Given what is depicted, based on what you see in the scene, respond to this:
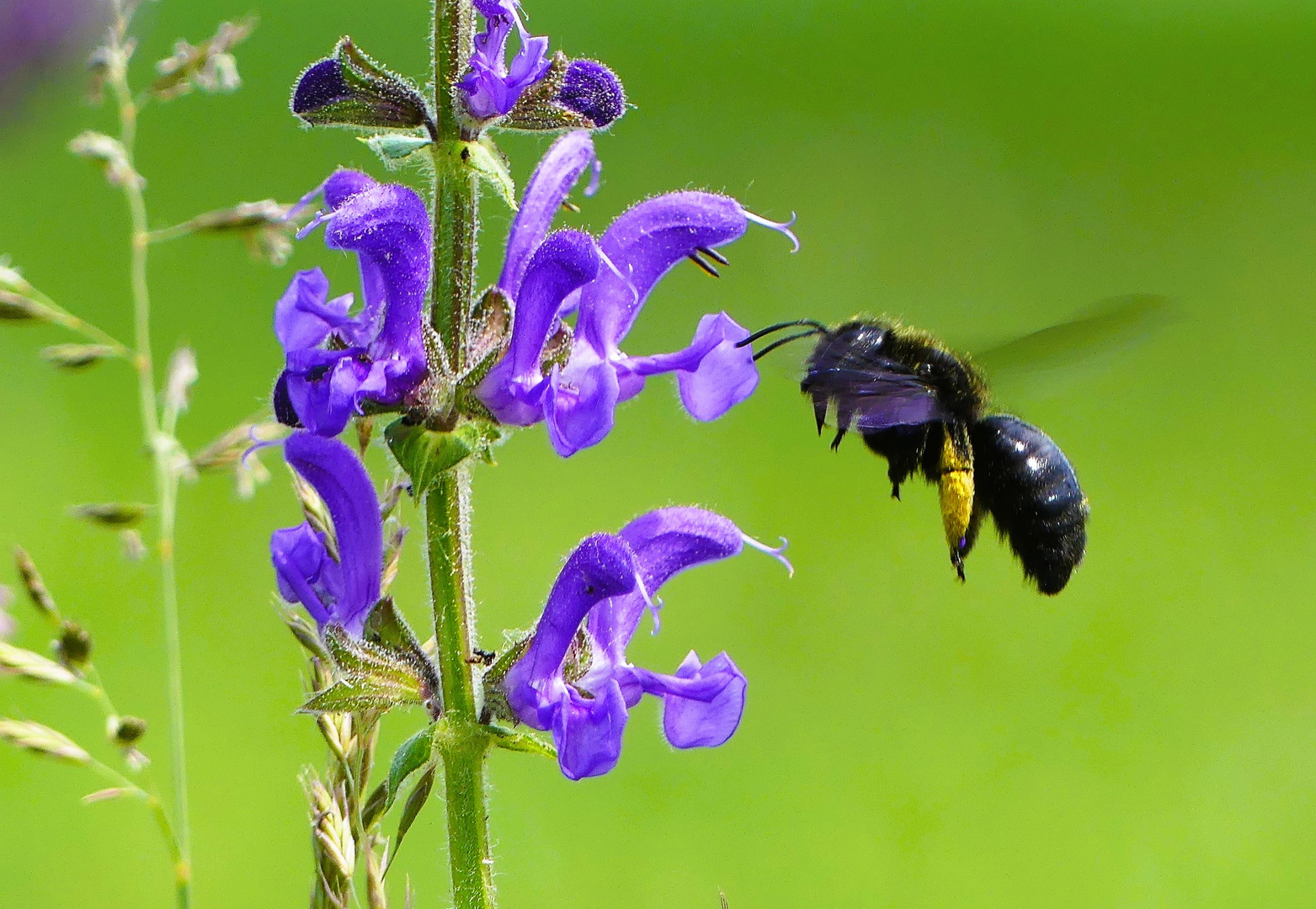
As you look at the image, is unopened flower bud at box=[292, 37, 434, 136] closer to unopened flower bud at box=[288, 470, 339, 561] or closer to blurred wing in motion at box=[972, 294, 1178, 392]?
unopened flower bud at box=[288, 470, 339, 561]

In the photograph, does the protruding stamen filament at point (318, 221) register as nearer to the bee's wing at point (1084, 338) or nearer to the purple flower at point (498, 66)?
the purple flower at point (498, 66)

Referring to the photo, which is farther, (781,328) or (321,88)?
(781,328)

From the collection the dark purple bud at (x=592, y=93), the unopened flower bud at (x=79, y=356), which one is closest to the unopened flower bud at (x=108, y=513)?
the unopened flower bud at (x=79, y=356)

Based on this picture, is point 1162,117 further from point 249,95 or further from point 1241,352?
point 249,95

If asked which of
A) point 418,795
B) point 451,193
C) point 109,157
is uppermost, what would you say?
point 109,157

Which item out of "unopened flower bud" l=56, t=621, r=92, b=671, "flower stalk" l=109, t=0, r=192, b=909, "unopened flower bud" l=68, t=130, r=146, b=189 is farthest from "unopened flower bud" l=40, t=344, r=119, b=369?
"unopened flower bud" l=56, t=621, r=92, b=671

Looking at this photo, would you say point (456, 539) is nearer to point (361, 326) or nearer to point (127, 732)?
point (361, 326)

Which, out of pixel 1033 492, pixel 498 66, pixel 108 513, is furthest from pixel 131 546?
pixel 1033 492

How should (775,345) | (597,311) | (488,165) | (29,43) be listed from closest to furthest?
(488,165)
(597,311)
(775,345)
(29,43)
